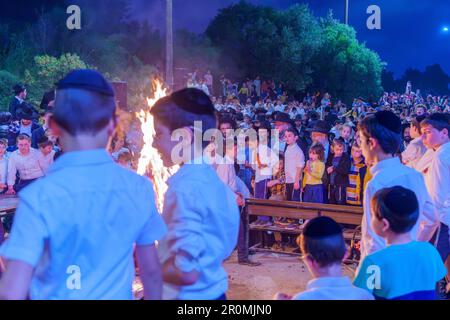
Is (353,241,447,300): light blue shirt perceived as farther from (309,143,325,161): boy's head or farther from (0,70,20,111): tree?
(0,70,20,111): tree

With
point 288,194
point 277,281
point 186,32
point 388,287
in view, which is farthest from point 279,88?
point 388,287

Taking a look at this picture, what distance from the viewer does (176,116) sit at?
2803 millimetres

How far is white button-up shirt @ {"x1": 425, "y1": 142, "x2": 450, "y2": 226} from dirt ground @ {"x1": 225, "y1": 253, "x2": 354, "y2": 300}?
131 centimetres

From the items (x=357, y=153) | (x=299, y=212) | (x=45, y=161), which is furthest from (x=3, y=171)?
(x=357, y=153)

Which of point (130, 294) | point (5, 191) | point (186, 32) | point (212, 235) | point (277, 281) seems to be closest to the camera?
point (130, 294)

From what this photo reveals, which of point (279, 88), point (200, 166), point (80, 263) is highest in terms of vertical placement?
point (279, 88)

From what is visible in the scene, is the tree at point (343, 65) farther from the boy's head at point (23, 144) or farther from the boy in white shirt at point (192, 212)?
the boy in white shirt at point (192, 212)

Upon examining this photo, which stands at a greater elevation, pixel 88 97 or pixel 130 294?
pixel 88 97

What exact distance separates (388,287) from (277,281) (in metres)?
4.02

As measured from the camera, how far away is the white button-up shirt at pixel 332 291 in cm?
280

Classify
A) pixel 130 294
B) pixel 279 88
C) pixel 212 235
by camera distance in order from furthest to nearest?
pixel 279 88, pixel 212 235, pixel 130 294

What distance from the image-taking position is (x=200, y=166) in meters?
2.78

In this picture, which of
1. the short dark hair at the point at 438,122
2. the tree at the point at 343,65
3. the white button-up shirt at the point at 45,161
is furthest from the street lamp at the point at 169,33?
the tree at the point at 343,65

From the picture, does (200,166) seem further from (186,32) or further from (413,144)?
(186,32)
